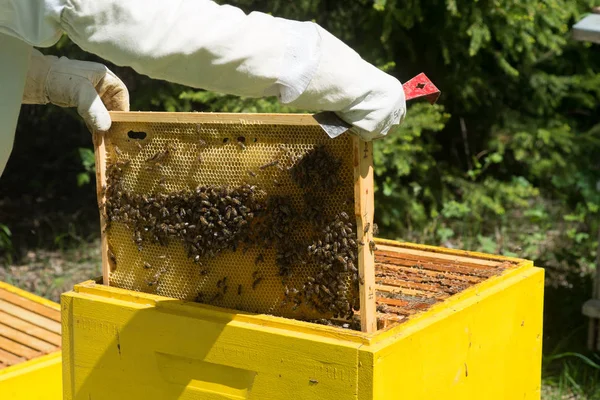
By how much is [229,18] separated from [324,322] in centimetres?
80

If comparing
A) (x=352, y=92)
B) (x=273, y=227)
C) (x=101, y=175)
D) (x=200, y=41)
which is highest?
(x=200, y=41)

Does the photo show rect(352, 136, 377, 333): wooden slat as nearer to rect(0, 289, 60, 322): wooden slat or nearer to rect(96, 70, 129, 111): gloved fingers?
rect(96, 70, 129, 111): gloved fingers

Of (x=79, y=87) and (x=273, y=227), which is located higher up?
(x=79, y=87)

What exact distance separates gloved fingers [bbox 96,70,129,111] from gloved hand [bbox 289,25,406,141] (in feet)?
2.44

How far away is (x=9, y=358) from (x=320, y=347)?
57.4 inches

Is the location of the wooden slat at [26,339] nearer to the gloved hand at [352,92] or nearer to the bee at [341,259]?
the bee at [341,259]

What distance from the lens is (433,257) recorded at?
255 cm

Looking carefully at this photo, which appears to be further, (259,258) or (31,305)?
(31,305)

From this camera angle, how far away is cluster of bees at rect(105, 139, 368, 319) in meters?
1.88

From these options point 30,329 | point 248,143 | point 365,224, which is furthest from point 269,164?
point 30,329

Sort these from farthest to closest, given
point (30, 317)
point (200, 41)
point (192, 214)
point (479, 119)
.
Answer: point (479, 119), point (30, 317), point (192, 214), point (200, 41)

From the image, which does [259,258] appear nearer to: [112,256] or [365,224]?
[365,224]

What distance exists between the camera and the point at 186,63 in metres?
1.60

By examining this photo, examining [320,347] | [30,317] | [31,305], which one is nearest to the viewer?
[320,347]
